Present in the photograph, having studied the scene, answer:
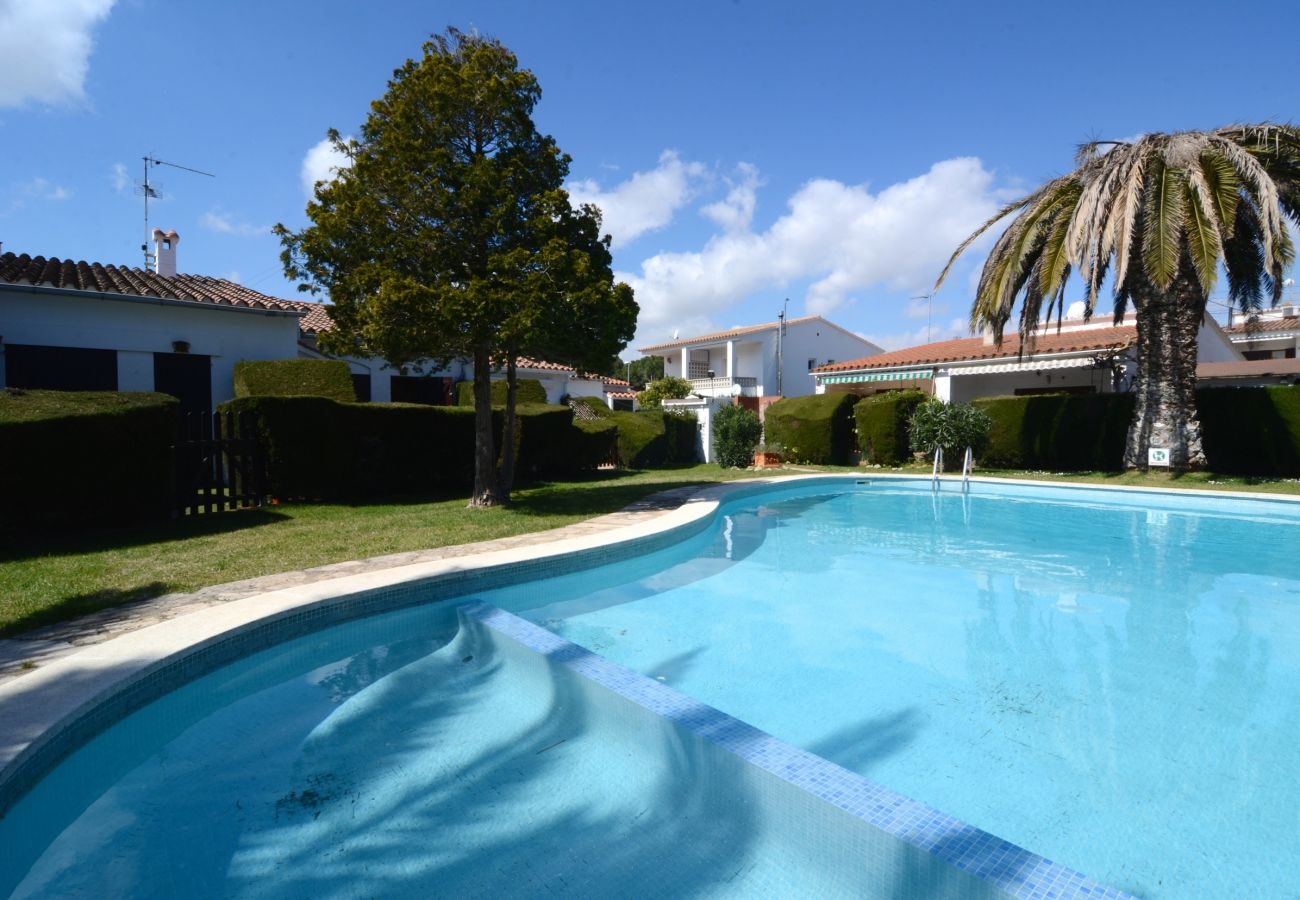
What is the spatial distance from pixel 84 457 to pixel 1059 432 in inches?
1026

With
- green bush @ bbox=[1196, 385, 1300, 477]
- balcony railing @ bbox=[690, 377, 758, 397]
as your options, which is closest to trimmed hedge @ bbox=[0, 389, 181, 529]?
green bush @ bbox=[1196, 385, 1300, 477]

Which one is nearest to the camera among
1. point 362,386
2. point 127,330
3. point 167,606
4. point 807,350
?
point 167,606

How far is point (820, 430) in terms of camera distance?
2630 centimetres

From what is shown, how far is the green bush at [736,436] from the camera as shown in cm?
2494

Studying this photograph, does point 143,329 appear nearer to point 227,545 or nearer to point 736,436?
point 227,545

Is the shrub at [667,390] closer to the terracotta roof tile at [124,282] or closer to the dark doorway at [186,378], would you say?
the terracotta roof tile at [124,282]

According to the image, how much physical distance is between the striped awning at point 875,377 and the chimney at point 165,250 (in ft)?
92.3

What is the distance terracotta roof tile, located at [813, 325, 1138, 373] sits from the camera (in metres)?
25.7

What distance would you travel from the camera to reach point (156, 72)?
1439 centimetres

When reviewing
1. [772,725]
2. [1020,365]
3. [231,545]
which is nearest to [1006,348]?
Result: [1020,365]

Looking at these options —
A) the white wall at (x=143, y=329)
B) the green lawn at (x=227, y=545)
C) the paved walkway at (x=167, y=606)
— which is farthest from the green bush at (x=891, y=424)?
the white wall at (x=143, y=329)

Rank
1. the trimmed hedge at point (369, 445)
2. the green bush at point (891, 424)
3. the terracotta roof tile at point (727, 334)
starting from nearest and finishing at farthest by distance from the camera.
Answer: the trimmed hedge at point (369, 445) → the green bush at point (891, 424) → the terracotta roof tile at point (727, 334)

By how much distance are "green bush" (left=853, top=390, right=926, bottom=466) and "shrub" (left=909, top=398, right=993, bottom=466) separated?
3.82 feet

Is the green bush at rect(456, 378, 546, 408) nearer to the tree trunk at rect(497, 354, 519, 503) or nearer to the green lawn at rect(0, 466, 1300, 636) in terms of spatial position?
the green lawn at rect(0, 466, 1300, 636)
